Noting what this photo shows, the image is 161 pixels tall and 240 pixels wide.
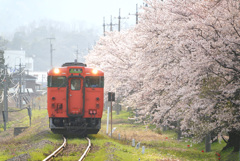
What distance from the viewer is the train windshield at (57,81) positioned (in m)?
16.8

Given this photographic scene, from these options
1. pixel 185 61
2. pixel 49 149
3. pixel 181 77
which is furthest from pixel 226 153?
pixel 49 149

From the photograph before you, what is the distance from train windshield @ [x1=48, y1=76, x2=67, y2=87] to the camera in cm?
1684

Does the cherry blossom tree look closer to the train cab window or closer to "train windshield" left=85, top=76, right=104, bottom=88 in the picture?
"train windshield" left=85, top=76, right=104, bottom=88

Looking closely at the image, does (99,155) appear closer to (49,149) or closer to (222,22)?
(49,149)

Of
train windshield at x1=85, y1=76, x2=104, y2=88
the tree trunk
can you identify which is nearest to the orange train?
train windshield at x1=85, y1=76, x2=104, y2=88

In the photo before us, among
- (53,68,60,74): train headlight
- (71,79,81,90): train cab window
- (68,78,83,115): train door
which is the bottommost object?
(68,78,83,115): train door

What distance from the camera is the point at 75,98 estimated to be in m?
16.9

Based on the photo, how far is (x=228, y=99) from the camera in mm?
10781

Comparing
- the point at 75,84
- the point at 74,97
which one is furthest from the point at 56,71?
the point at 74,97

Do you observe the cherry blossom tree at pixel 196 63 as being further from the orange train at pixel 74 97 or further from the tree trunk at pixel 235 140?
the orange train at pixel 74 97

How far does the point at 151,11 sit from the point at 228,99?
352 inches

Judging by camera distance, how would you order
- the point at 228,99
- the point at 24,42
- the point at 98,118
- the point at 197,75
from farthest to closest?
the point at 24,42 < the point at 98,118 < the point at 197,75 < the point at 228,99

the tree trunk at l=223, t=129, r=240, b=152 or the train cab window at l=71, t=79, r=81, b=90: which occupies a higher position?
the train cab window at l=71, t=79, r=81, b=90

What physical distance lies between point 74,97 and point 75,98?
7 cm
